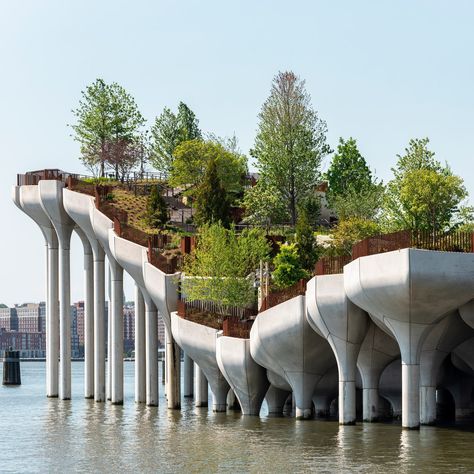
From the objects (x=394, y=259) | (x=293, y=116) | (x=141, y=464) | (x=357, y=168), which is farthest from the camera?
(x=357, y=168)

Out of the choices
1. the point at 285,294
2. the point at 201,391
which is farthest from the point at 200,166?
the point at 285,294

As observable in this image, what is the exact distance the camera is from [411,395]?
187 feet

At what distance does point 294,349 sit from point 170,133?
225 feet

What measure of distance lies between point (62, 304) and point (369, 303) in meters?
38.5

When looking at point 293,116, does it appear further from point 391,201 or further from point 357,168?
point 357,168

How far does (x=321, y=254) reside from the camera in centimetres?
9412

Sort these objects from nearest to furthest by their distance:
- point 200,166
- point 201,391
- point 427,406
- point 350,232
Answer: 1. point 427,406
2. point 201,391
3. point 350,232
4. point 200,166

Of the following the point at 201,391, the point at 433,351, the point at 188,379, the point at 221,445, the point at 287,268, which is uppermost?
the point at 287,268

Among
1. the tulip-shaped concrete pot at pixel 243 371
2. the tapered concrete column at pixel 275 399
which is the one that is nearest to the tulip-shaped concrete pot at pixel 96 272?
the tapered concrete column at pixel 275 399

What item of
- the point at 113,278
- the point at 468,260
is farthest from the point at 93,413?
the point at 468,260

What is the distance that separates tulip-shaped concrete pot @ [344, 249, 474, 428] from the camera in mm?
53938

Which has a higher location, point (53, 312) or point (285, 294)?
point (285, 294)

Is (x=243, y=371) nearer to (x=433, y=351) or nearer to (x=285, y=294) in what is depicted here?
(x=285, y=294)

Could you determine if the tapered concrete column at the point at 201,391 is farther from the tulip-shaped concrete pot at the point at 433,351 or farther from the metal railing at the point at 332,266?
the tulip-shaped concrete pot at the point at 433,351
